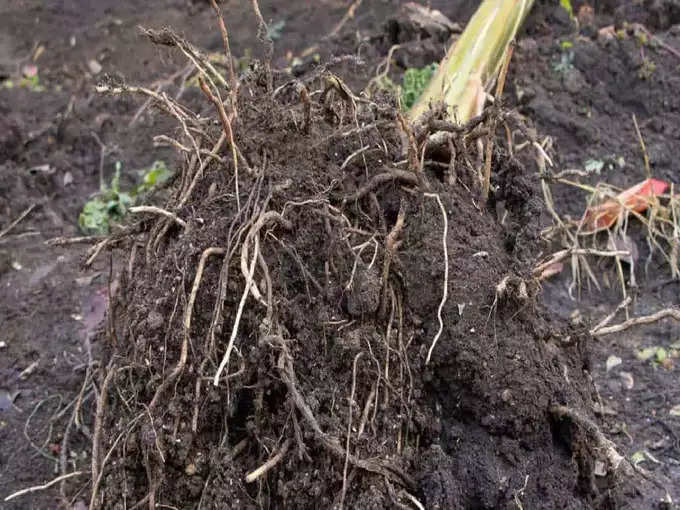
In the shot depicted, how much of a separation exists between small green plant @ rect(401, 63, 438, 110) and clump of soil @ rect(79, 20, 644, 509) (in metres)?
1.27

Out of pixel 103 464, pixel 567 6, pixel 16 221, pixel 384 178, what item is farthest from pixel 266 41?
pixel 567 6

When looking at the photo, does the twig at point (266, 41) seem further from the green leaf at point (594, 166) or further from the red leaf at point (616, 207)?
the green leaf at point (594, 166)

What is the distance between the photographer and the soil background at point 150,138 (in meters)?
2.17

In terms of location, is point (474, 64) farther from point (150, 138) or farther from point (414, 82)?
point (150, 138)

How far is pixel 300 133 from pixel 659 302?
4.63ft

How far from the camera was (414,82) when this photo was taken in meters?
3.17

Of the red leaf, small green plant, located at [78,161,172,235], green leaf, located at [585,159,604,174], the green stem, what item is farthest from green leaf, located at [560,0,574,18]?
small green plant, located at [78,161,172,235]

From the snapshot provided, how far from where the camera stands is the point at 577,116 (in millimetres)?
3184

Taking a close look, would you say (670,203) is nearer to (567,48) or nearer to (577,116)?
(577,116)

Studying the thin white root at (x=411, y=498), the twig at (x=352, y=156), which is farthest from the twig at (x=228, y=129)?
the thin white root at (x=411, y=498)

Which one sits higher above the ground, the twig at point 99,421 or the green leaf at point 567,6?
the green leaf at point 567,6

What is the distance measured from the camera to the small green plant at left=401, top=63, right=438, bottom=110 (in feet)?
10.2

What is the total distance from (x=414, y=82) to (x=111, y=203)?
4.54 feet

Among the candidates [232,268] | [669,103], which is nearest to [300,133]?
[232,268]
